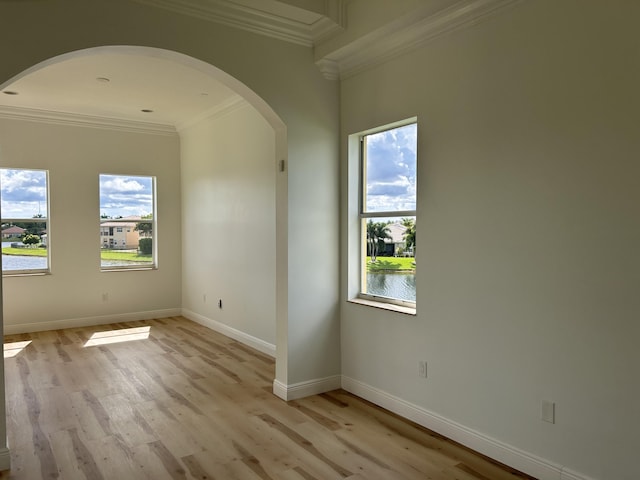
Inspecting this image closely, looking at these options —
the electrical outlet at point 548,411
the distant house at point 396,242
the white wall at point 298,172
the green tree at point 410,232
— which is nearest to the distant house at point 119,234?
the white wall at point 298,172

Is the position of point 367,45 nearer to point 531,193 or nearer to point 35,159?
point 531,193

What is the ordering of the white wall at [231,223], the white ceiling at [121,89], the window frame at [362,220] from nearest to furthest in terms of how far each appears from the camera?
the window frame at [362,220]
the white ceiling at [121,89]
the white wall at [231,223]

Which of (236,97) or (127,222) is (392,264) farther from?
(127,222)

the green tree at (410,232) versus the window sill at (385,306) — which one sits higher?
the green tree at (410,232)

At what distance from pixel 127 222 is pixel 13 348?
7.64ft

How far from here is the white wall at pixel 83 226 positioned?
251 inches

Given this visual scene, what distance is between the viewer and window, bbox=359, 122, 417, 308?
3.61 m

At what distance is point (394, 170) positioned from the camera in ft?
12.3

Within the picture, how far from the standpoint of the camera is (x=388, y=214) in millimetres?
3791

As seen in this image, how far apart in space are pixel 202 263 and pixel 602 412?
5467 millimetres

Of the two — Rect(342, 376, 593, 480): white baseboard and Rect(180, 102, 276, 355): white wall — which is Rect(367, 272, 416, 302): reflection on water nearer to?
Rect(342, 376, 593, 480): white baseboard

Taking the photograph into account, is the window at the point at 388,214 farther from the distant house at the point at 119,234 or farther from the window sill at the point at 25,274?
the window sill at the point at 25,274

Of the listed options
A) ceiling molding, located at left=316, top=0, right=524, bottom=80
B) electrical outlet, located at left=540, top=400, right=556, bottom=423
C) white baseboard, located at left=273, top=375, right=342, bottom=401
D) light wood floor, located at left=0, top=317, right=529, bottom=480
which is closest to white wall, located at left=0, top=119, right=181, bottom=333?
light wood floor, located at left=0, top=317, right=529, bottom=480

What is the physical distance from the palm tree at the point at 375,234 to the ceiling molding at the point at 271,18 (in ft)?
5.10
